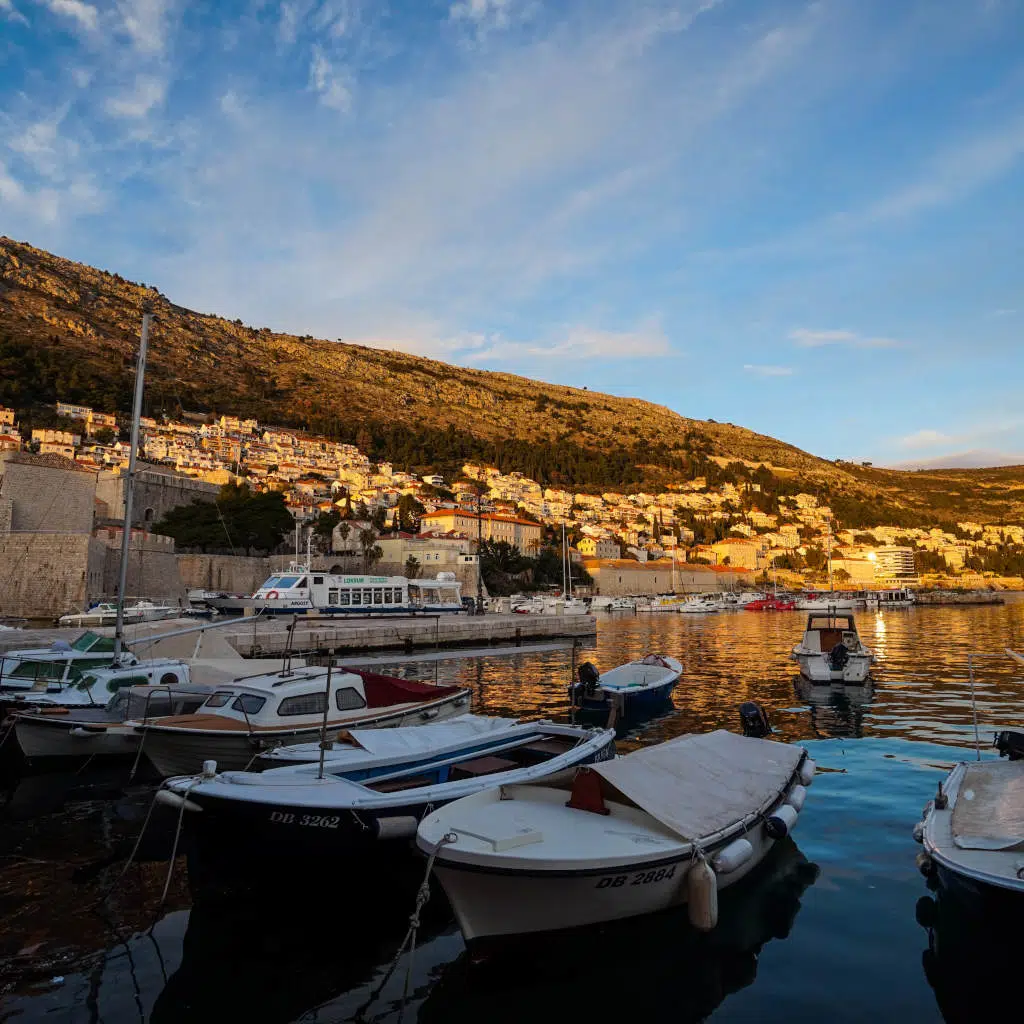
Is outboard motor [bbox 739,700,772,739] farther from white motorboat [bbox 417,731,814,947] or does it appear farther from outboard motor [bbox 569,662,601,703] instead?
outboard motor [bbox 569,662,601,703]

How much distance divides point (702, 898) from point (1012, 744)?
4.62 metres

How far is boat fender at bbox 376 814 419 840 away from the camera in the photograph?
20.2 ft

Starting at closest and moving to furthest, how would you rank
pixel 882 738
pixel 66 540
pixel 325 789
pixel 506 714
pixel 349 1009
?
pixel 349 1009 < pixel 325 789 < pixel 882 738 < pixel 506 714 < pixel 66 540

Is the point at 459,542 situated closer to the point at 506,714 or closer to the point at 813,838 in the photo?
the point at 506,714

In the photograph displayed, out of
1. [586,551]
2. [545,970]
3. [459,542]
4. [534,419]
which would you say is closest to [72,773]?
[545,970]

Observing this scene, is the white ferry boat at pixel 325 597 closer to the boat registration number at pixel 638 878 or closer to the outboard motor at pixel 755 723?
the outboard motor at pixel 755 723

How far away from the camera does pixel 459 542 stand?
7181cm

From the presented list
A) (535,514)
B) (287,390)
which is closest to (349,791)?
(535,514)

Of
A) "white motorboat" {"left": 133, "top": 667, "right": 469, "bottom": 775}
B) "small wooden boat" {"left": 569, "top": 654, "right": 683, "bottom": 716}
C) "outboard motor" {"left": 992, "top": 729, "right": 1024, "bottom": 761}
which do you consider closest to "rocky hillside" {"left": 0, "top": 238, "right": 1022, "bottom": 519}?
"small wooden boat" {"left": 569, "top": 654, "right": 683, "bottom": 716}

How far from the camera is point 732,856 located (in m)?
5.77

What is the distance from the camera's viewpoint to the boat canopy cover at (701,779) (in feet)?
19.5

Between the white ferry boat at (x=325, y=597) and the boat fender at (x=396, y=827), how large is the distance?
3264 centimetres

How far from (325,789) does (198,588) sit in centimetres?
4756

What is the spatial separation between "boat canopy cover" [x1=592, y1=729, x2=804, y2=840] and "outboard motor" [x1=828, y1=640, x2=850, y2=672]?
11712 millimetres
